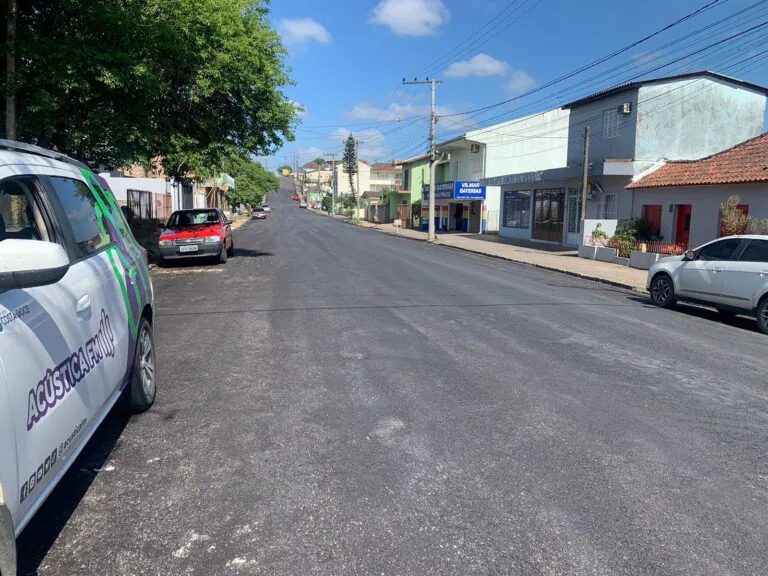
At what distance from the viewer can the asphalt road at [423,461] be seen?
301 cm

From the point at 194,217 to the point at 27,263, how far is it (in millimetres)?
15681

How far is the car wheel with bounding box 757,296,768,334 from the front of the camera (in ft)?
32.6

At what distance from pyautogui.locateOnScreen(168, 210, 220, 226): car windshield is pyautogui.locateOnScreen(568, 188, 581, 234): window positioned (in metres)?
17.7

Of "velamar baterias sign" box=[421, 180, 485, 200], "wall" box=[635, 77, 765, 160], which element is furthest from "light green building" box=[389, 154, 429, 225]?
"wall" box=[635, 77, 765, 160]

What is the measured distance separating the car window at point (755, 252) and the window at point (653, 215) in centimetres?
1219

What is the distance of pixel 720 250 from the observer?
36.4 ft

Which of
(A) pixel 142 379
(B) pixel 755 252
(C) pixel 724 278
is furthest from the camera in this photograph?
(C) pixel 724 278

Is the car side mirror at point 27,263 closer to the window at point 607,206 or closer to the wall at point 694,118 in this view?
the wall at point 694,118

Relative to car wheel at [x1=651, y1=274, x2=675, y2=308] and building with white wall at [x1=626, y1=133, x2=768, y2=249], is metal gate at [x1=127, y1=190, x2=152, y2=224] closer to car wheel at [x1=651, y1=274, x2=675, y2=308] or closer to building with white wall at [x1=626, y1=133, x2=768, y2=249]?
car wheel at [x1=651, y1=274, x2=675, y2=308]

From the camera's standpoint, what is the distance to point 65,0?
1103 centimetres

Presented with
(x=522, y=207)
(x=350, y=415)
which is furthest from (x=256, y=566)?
(x=522, y=207)

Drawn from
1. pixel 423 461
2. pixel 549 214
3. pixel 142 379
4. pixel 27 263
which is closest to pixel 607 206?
pixel 549 214

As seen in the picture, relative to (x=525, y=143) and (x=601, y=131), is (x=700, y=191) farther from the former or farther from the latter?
(x=525, y=143)

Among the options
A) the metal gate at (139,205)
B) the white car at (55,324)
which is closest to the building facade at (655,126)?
the metal gate at (139,205)
